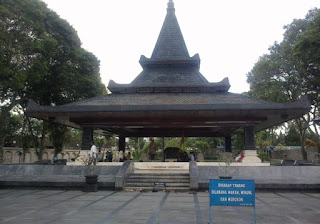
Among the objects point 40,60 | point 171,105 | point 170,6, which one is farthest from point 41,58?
point 171,105

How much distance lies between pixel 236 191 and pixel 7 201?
8.29 metres

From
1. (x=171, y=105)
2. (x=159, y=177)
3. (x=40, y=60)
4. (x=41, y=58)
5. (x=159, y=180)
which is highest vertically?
(x=41, y=58)

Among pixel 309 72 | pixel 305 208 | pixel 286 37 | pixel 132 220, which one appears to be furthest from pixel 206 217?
pixel 286 37

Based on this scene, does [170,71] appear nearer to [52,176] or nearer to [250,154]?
[250,154]

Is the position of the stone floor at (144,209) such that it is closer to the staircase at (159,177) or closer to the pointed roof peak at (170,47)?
the staircase at (159,177)

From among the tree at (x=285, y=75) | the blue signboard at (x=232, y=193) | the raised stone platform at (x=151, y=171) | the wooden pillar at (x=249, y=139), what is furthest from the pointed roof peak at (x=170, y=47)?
the blue signboard at (x=232, y=193)

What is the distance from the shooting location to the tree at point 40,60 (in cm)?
2043

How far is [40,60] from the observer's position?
74.0 feet

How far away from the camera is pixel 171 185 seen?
45.7 ft

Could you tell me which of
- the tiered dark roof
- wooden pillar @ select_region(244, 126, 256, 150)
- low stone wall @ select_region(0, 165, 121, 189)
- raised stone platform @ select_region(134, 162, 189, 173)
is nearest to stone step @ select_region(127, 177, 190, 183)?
low stone wall @ select_region(0, 165, 121, 189)

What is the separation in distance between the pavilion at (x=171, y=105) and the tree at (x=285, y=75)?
12.2m

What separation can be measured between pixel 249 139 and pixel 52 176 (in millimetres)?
11487

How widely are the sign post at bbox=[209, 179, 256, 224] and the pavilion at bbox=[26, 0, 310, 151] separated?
8.90 metres

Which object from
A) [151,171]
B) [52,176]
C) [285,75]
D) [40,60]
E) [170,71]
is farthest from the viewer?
[285,75]
